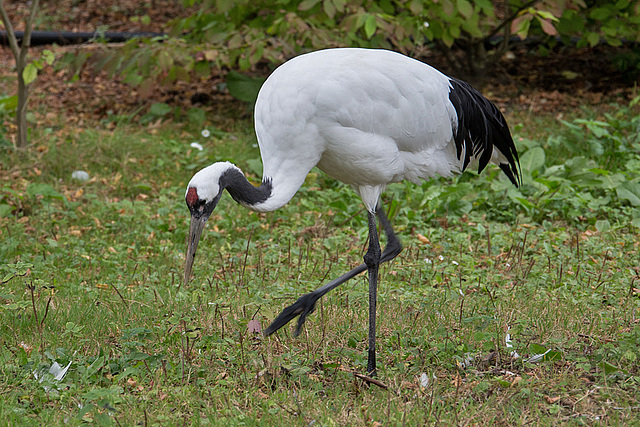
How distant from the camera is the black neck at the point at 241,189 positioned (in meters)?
3.39

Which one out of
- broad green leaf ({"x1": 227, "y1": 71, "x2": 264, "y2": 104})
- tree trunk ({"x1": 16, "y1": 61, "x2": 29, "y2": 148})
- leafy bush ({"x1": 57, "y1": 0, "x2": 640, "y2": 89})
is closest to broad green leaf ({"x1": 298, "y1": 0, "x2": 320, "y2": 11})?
leafy bush ({"x1": 57, "y1": 0, "x2": 640, "y2": 89})

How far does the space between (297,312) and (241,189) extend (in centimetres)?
73

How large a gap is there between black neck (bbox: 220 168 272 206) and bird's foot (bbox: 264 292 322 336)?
606 millimetres

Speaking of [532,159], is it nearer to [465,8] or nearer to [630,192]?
[630,192]

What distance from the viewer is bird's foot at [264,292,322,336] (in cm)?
367

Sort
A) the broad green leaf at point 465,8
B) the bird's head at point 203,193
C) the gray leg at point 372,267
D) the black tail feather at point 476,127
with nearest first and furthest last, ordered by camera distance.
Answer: the bird's head at point 203,193 → the gray leg at point 372,267 → the black tail feather at point 476,127 → the broad green leaf at point 465,8

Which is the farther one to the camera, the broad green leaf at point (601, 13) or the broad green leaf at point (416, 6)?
the broad green leaf at point (601, 13)

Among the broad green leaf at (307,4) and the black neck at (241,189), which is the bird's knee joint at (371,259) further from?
the broad green leaf at (307,4)

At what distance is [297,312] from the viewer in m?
3.70

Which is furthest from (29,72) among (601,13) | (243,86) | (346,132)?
(601,13)

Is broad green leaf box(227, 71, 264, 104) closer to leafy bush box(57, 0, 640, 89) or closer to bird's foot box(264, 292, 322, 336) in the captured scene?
leafy bush box(57, 0, 640, 89)

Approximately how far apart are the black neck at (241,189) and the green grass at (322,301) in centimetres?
60

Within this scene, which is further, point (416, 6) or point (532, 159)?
point (416, 6)

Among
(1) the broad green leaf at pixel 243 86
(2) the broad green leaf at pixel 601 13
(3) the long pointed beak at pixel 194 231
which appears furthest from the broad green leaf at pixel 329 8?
(3) the long pointed beak at pixel 194 231
